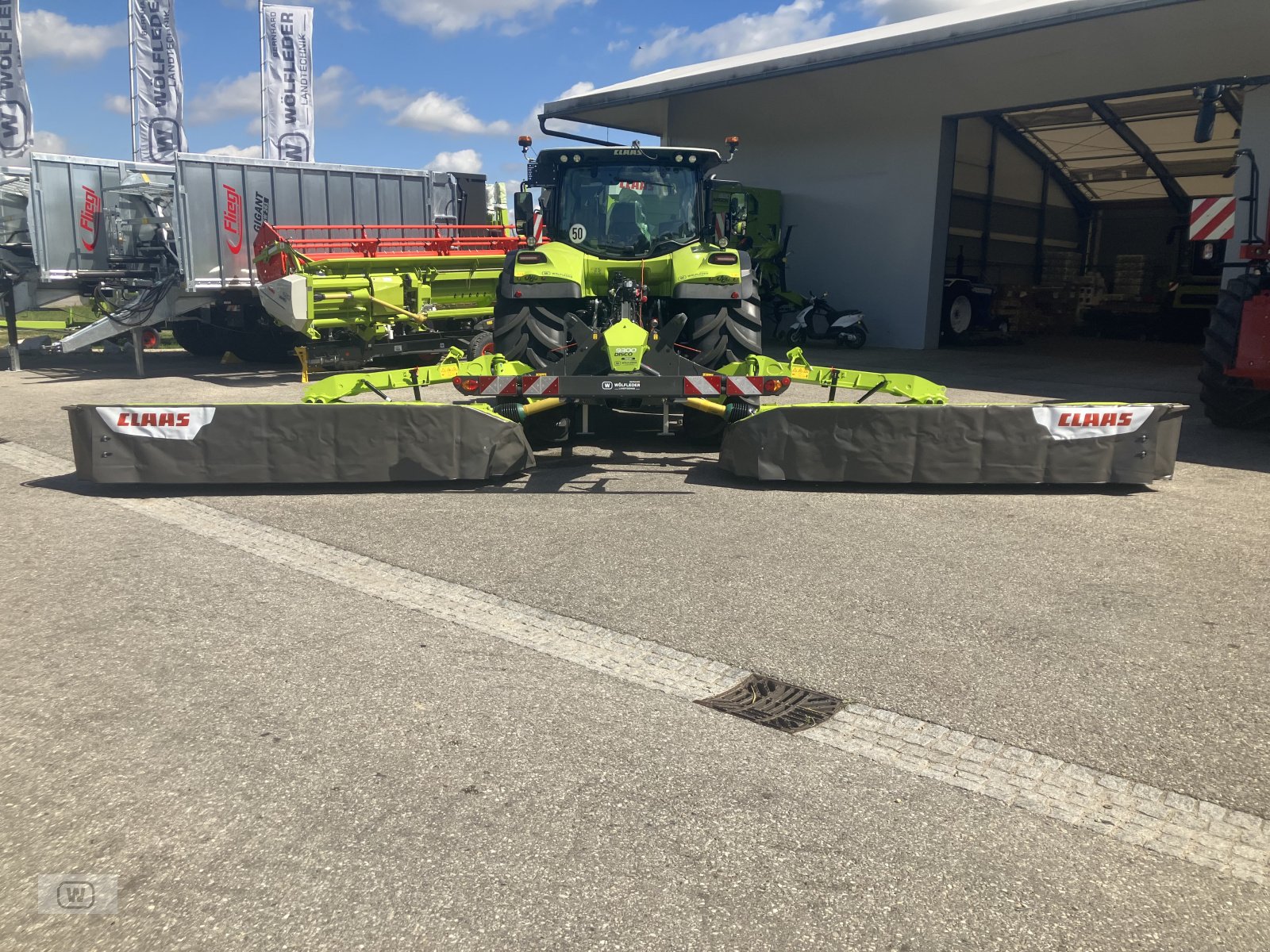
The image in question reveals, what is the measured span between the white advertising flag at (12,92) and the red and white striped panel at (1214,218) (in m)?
22.9

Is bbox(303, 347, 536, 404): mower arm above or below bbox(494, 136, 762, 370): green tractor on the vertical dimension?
below

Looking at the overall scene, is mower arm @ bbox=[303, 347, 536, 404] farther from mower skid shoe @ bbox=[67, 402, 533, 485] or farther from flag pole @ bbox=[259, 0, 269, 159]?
flag pole @ bbox=[259, 0, 269, 159]

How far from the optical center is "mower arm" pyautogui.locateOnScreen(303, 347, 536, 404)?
289 inches

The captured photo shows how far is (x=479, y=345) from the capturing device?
13.6 metres

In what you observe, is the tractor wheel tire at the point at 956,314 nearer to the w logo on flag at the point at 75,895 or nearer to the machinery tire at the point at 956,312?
the machinery tire at the point at 956,312

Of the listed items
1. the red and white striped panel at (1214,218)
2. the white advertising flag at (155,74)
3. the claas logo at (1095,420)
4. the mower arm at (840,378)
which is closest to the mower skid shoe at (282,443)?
the mower arm at (840,378)

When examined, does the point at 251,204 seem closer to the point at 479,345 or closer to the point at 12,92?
the point at 479,345

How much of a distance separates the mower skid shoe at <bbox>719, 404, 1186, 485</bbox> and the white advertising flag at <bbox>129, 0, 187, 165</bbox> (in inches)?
828

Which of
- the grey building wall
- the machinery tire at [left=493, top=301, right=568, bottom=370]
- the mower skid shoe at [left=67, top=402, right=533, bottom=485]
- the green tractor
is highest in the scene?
the grey building wall

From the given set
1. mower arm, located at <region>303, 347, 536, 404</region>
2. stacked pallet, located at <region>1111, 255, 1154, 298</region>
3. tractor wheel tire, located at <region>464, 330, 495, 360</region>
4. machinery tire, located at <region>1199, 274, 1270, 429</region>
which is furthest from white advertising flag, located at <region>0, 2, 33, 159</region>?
stacked pallet, located at <region>1111, 255, 1154, 298</region>

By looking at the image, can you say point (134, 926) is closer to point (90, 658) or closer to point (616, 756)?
point (616, 756)

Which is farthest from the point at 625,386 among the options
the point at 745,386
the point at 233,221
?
the point at 233,221

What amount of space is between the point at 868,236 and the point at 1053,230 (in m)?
8.30

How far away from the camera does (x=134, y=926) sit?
100 inches
